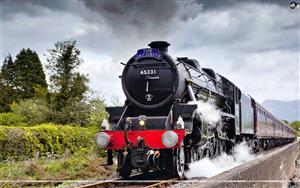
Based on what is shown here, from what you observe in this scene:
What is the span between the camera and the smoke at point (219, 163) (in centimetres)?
1129

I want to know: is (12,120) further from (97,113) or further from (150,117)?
(150,117)

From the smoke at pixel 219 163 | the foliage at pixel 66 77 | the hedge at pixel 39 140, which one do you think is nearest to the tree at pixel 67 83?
the foliage at pixel 66 77

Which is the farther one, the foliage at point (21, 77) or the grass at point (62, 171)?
the foliage at point (21, 77)

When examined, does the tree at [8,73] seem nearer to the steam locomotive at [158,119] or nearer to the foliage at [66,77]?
the foliage at [66,77]

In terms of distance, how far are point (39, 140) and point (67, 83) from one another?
14.6 m

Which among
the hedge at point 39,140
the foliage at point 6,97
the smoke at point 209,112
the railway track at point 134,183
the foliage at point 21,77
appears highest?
the foliage at point 21,77

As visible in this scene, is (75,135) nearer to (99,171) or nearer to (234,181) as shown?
(99,171)

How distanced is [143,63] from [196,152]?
2910mm

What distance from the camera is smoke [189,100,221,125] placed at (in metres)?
11.4

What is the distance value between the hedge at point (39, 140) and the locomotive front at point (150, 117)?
695cm

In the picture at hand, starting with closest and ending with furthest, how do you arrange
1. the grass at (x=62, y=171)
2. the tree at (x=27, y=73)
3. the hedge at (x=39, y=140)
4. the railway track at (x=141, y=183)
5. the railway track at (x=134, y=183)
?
the railway track at (x=141, y=183), the railway track at (x=134, y=183), the grass at (x=62, y=171), the hedge at (x=39, y=140), the tree at (x=27, y=73)

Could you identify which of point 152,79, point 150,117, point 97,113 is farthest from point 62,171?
point 97,113

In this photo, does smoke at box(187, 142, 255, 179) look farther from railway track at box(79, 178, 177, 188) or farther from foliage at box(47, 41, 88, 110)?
foliage at box(47, 41, 88, 110)

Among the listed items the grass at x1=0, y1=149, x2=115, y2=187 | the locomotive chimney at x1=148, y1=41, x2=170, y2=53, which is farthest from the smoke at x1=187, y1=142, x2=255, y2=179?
the locomotive chimney at x1=148, y1=41, x2=170, y2=53
